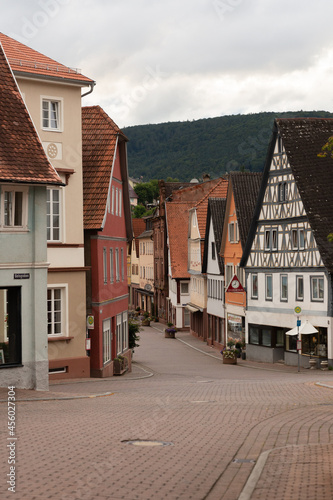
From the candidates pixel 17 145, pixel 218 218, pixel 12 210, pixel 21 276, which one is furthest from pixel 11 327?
pixel 218 218

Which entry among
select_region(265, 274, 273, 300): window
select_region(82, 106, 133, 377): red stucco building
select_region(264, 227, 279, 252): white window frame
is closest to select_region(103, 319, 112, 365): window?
select_region(82, 106, 133, 377): red stucco building

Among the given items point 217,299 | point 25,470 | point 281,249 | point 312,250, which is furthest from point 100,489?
point 217,299

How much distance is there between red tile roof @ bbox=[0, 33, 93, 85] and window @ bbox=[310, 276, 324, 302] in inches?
699

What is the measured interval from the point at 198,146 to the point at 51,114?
108833mm

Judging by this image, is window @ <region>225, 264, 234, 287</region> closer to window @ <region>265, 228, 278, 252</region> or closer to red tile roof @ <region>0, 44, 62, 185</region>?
window @ <region>265, 228, 278, 252</region>

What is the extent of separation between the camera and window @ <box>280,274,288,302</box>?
141ft

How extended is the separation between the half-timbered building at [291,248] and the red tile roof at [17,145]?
21028 millimetres

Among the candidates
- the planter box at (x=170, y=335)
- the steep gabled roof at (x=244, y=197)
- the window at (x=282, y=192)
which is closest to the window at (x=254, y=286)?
the steep gabled roof at (x=244, y=197)

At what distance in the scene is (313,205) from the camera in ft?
132

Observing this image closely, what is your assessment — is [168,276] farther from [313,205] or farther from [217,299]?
[313,205]

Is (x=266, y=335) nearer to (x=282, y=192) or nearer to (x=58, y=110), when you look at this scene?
(x=282, y=192)

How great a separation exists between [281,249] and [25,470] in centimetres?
3449

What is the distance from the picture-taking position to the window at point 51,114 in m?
26.9

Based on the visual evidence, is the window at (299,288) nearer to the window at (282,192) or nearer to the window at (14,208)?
the window at (282,192)
